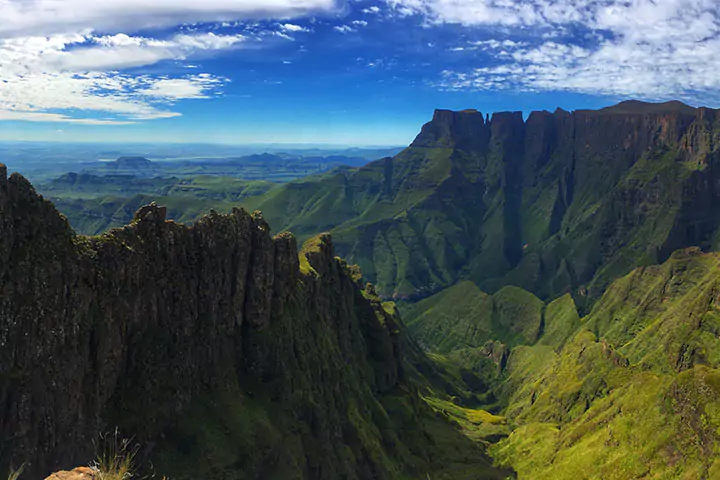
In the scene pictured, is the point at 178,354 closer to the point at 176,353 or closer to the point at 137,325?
the point at 176,353

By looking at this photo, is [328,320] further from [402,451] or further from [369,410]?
[402,451]

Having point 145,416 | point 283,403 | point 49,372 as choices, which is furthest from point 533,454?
point 49,372

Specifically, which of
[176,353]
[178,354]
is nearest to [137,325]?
[176,353]

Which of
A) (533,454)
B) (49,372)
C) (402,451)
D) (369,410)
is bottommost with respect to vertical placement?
(533,454)

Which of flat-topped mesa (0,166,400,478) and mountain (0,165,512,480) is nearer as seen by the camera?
flat-topped mesa (0,166,400,478)
